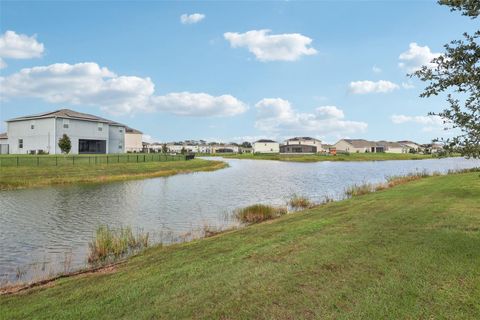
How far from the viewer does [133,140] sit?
103 metres

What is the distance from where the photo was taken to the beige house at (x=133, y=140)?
333 ft

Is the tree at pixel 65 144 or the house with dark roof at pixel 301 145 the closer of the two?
the tree at pixel 65 144

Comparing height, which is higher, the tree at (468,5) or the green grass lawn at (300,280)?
the tree at (468,5)

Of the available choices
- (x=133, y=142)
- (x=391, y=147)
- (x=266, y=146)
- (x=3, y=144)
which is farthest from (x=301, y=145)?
(x=3, y=144)

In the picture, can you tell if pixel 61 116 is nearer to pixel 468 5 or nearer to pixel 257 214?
pixel 257 214

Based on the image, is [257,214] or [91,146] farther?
[91,146]

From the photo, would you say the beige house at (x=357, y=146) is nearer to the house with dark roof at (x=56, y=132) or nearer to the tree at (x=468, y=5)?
the house with dark roof at (x=56, y=132)

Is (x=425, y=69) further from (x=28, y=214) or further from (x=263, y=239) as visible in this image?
(x=28, y=214)

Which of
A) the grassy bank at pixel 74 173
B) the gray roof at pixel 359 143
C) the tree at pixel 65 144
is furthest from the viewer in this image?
the gray roof at pixel 359 143

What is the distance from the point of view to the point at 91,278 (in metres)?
8.87

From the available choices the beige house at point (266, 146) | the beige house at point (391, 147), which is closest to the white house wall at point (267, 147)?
the beige house at point (266, 146)

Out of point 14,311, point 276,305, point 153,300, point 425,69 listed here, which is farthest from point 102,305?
point 425,69

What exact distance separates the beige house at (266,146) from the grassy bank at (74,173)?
9516 cm

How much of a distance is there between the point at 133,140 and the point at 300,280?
10183 cm
